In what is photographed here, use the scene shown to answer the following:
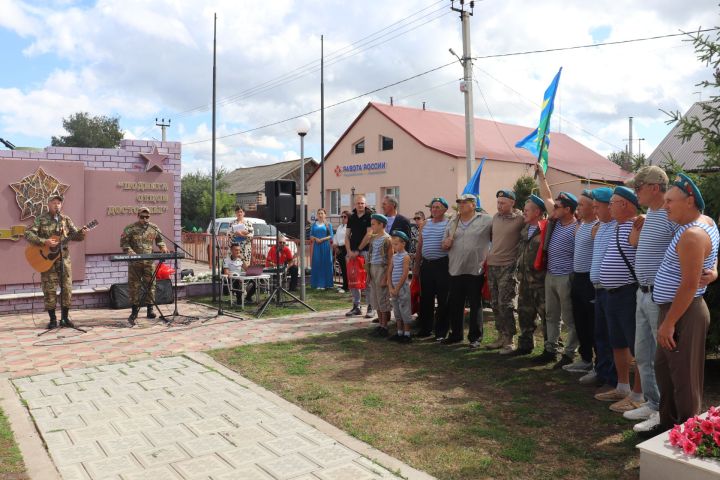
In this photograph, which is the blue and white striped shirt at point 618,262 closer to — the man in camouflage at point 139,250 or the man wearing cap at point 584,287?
the man wearing cap at point 584,287

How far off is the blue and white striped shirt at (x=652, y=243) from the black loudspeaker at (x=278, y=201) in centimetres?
682

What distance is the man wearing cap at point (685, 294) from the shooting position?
11.8ft

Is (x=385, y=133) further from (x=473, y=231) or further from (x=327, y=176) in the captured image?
(x=473, y=231)

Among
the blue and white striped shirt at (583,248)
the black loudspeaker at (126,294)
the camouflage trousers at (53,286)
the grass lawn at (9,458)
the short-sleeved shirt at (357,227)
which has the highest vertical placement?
the short-sleeved shirt at (357,227)

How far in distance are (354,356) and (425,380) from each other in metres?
1.24

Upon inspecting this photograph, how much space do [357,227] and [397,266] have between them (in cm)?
221

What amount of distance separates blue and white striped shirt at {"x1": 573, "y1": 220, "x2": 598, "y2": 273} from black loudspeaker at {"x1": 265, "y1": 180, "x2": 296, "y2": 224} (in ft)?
18.6

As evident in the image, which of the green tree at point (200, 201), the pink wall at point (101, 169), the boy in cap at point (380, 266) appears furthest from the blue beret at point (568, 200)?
the green tree at point (200, 201)

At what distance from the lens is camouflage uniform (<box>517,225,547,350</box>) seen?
248 inches

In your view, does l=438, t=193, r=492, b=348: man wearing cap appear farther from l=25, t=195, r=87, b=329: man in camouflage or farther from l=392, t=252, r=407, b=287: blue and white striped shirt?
l=25, t=195, r=87, b=329: man in camouflage

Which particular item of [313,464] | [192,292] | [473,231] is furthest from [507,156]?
[313,464]

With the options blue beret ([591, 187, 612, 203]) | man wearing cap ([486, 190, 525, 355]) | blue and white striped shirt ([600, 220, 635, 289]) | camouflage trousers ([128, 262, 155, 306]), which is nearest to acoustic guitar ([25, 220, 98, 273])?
camouflage trousers ([128, 262, 155, 306])

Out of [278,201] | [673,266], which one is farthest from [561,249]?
[278,201]

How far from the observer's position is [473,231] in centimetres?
697
